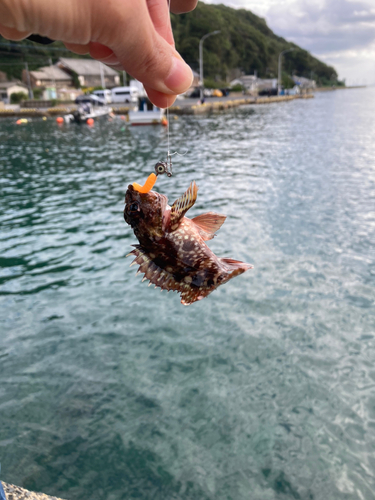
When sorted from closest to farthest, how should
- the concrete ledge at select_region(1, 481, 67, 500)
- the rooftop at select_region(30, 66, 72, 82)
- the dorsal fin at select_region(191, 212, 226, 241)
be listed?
the dorsal fin at select_region(191, 212, 226, 241) < the concrete ledge at select_region(1, 481, 67, 500) < the rooftop at select_region(30, 66, 72, 82)

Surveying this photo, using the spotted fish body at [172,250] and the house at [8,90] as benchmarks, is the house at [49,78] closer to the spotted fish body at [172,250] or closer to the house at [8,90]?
the house at [8,90]

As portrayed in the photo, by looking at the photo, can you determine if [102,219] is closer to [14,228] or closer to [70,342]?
[14,228]

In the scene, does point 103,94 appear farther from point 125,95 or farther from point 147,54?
point 147,54

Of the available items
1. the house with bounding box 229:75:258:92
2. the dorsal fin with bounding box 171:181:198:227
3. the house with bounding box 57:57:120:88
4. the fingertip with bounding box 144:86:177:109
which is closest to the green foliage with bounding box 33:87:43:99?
the house with bounding box 57:57:120:88

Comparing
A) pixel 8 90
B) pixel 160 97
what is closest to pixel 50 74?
pixel 8 90

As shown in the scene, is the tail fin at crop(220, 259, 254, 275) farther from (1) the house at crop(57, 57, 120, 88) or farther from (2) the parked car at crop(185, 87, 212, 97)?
(1) the house at crop(57, 57, 120, 88)

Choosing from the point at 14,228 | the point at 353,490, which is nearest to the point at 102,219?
the point at 14,228

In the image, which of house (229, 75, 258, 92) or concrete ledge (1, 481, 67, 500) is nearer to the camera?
concrete ledge (1, 481, 67, 500)
